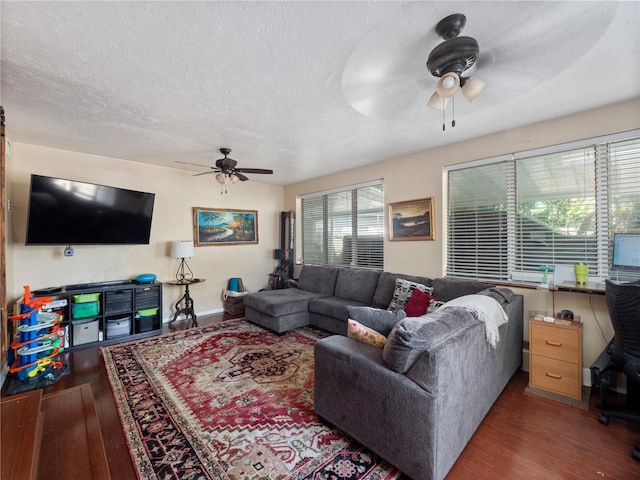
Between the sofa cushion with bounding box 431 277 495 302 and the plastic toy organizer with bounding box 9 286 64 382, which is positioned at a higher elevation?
the sofa cushion with bounding box 431 277 495 302

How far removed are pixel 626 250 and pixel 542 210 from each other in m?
0.70

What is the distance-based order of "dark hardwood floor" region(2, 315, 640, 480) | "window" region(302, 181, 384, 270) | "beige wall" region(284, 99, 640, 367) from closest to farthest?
1. "dark hardwood floor" region(2, 315, 640, 480)
2. "beige wall" region(284, 99, 640, 367)
3. "window" region(302, 181, 384, 270)

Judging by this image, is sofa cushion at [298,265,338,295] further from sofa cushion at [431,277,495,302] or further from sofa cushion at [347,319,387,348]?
sofa cushion at [347,319,387,348]

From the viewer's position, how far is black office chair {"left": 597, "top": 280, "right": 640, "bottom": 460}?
1799 millimetres

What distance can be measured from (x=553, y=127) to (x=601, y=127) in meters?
0.35

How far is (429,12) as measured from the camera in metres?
1.38

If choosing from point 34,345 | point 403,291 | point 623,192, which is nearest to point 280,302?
point 403,291

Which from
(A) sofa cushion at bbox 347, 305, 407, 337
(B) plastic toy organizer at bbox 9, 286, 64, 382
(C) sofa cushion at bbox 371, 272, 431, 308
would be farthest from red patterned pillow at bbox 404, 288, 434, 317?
(B) plastic toy organizer at bbox 9, 286, 64, 382

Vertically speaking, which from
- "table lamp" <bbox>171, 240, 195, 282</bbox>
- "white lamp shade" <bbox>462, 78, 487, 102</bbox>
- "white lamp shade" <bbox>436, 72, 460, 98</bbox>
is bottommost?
"table lamp" <bbox>171, 240, 195, 282</bbox>

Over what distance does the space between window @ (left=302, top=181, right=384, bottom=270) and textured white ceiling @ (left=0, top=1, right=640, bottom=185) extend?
5.07 ft

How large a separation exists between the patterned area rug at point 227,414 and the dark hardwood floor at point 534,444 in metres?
0.10

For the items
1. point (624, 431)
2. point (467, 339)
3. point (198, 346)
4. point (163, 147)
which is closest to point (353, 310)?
point (467, 339)

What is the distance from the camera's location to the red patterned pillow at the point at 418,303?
119 inches

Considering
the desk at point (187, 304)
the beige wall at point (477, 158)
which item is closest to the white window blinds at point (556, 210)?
the beige wall at point (477, 158)
